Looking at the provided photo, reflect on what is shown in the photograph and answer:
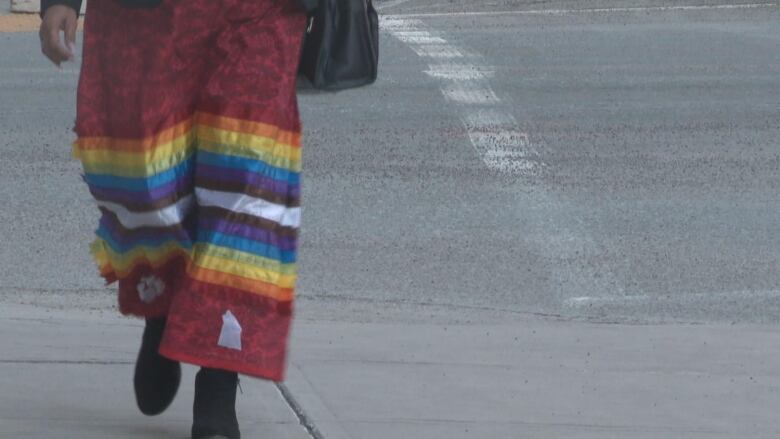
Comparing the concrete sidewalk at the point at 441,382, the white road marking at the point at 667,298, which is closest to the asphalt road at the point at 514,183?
the white road marking at the point at 667,298

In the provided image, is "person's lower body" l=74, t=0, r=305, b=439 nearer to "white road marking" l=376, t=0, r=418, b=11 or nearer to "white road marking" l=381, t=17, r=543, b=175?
"white road marking" l=381, t=17, r=543, b=175

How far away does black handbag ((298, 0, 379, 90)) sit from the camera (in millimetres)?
3656

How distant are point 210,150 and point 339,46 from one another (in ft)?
1.39

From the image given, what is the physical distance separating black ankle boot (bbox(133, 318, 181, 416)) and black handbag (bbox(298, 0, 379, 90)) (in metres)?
0.72

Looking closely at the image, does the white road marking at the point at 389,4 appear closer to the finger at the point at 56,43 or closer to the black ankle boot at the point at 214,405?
the finger at the point at 56,43

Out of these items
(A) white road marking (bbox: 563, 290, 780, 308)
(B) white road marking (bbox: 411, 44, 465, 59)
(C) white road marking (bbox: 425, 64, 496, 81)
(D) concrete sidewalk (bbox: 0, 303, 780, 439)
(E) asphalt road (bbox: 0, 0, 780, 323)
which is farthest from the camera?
(B) white road marking (bbox: 411, 44, 465, 59)

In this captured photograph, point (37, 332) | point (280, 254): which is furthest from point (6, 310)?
point (280, 254)

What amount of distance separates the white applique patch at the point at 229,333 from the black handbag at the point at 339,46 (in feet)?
1.95

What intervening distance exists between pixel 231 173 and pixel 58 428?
92cm

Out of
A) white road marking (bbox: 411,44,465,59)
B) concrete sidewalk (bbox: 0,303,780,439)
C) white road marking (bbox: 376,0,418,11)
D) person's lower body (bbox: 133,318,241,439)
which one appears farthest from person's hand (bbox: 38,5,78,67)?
white road marking (bbox: 376,0,418,11)

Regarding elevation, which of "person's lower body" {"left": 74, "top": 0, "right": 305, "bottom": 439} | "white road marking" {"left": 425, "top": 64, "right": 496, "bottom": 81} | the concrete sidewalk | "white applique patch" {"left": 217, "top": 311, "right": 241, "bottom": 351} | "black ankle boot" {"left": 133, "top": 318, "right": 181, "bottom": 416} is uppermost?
"person's lower body" {"left": 74, "top": 0, "right": 305, "bottom": 439}

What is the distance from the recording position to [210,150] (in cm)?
351

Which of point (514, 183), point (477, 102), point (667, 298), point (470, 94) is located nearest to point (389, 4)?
point (470, 94)

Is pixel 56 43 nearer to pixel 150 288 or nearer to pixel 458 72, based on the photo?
pixel 150 288
